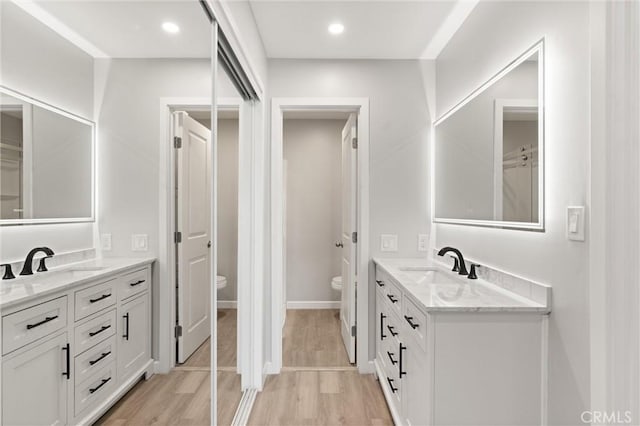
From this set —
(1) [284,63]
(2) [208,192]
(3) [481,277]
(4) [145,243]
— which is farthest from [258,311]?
(1) [284,63]

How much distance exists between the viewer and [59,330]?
0.59m

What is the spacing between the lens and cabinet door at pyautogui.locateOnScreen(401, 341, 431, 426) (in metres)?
1.56

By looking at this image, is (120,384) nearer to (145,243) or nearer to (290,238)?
(145,243)

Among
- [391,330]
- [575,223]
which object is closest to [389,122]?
[391,330]

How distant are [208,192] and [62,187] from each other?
0.93m

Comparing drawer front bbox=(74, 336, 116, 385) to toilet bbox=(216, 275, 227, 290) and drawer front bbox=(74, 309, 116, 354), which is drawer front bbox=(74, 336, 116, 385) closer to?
drawer front bbox=(74, 309, 116, 354)

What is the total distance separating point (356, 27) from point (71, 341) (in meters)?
2.48

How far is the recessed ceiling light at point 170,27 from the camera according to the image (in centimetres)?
106

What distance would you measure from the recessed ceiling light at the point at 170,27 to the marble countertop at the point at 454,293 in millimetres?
1368

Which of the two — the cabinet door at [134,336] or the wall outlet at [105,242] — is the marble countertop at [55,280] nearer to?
the wall outlet at [105,242]

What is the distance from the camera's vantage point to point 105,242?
0.71 m

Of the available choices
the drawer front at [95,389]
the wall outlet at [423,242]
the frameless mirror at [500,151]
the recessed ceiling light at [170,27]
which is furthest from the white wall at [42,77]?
the wall outlet at [423,242]

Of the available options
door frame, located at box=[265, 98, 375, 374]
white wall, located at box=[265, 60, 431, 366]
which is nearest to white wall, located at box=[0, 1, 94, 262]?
door frame, located at box=[265, 98, 375, 374]

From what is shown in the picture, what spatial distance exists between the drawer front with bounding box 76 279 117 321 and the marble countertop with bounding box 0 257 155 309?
20mm
